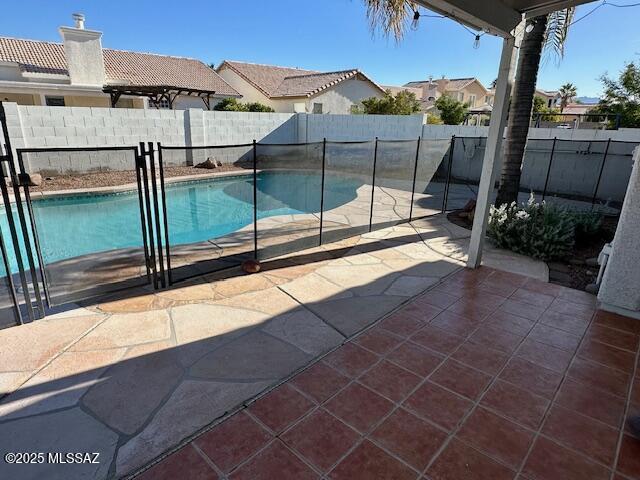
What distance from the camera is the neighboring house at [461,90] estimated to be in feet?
119

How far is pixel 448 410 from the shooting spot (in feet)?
7.03

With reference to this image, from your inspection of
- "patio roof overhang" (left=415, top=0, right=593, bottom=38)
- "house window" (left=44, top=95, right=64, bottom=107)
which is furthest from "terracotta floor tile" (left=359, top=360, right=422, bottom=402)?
"house window" (left=44, top=95, right=64, bottom=107)

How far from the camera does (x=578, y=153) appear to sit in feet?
29.4

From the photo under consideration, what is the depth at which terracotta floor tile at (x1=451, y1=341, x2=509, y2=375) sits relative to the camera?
8.38 feet

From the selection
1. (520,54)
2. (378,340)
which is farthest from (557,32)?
(378,340)

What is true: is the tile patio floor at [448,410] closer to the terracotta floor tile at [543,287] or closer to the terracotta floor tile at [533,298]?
the terracotta floor tile at [533,298]

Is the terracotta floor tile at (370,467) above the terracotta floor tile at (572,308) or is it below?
below

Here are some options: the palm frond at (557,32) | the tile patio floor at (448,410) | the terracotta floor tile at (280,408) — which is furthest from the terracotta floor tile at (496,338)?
the palm frond at (557,32)

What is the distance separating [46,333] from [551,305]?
4513 millimetres

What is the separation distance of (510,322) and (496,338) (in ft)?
1.21

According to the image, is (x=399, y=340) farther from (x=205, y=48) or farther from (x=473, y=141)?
(x=205, y=48)

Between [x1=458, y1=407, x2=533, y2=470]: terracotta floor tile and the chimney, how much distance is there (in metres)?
19.9

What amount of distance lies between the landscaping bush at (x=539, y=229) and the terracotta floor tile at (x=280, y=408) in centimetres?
413

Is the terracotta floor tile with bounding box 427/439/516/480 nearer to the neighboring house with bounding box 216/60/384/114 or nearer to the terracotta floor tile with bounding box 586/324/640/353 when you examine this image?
the terracotta floor tile with bounding box 586/324/640/353
